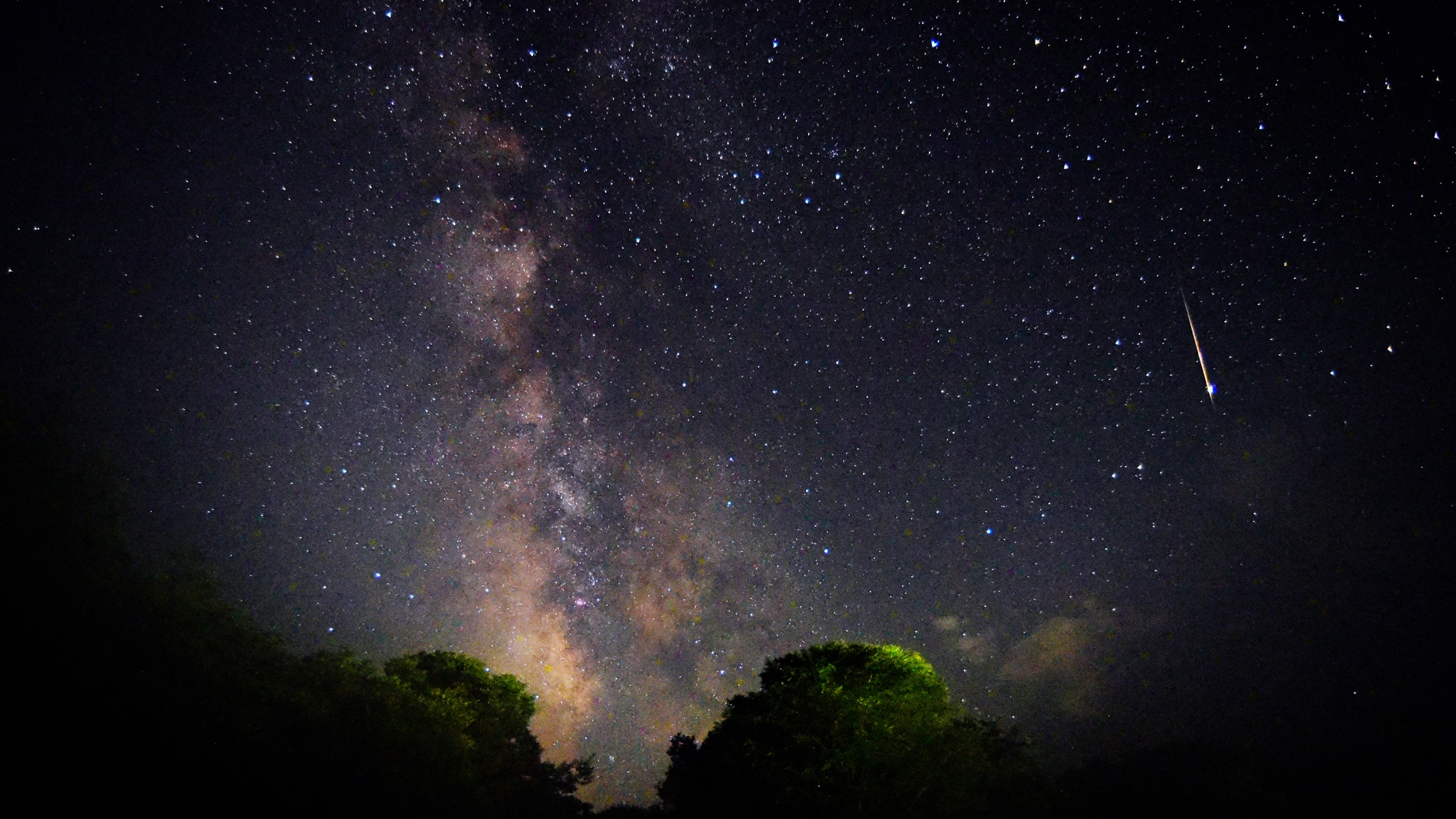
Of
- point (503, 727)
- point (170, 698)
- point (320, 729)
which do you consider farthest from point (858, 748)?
point (503, 727)

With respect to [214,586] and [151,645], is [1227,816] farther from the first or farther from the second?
[214,586]

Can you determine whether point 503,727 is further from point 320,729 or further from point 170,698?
point 170,698

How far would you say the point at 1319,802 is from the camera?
1495 centimetres

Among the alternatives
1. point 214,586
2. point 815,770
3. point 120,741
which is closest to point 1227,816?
point 815,770

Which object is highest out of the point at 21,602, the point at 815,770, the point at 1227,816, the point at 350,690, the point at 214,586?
the point at 214,586

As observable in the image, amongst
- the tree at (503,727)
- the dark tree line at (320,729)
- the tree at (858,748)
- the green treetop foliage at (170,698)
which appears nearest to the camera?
the green treetop foliage at (170,698)

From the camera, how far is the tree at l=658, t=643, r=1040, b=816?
1171 centimetres

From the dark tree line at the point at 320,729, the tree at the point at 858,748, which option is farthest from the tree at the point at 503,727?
the tree at the point at 858,748

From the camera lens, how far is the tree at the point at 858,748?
1171 cm

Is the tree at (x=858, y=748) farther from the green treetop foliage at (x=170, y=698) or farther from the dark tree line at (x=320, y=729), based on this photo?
the green treetop foliage at (x=170, y=698)

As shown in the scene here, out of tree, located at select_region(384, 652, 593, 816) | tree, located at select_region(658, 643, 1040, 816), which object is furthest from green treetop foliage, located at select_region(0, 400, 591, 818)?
tree, located at select_region(658, 643, 1040, 816)

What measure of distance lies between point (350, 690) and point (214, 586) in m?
7.19

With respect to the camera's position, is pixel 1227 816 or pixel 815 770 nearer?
pixel 815 770

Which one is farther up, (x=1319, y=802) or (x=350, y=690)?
(x=350, y=690)
